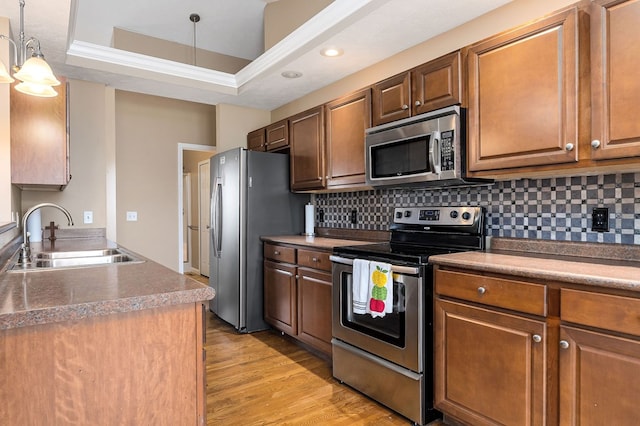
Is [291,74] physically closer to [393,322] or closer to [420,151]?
[420,151]

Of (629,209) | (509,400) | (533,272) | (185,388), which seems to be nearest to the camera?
(185,388)

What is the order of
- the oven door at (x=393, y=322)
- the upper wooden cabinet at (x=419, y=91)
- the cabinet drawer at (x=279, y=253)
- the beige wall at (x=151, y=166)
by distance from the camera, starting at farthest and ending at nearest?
the beige wall at (x=151, y=166) < the cabinet drawer at (x=279, y=253) < the upper wooden cabinet at (x=419, y=91) < the oven door at (x=393, y=322)

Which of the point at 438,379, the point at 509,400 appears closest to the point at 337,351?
the point at 438,379

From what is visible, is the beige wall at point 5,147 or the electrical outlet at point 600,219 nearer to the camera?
the electrical outlet at point 600,219

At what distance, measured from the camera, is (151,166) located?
469cm

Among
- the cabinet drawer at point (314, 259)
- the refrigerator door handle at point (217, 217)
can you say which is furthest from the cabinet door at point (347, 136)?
the refrigerator door handle at point (217, 217)

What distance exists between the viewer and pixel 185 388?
3.93 ft

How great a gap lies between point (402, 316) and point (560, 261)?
31.8 inches

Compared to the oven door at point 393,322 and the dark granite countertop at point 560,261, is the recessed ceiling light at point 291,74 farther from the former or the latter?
the dark granite countertop at point 560,261

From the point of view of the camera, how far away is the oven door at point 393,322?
200cm

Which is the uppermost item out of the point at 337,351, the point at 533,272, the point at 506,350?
the point at 533,272

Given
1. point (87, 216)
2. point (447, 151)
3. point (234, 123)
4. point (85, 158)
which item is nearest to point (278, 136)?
point (234, 123)

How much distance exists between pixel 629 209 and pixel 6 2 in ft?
11.4

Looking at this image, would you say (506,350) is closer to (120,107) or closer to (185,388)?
(185,388)
